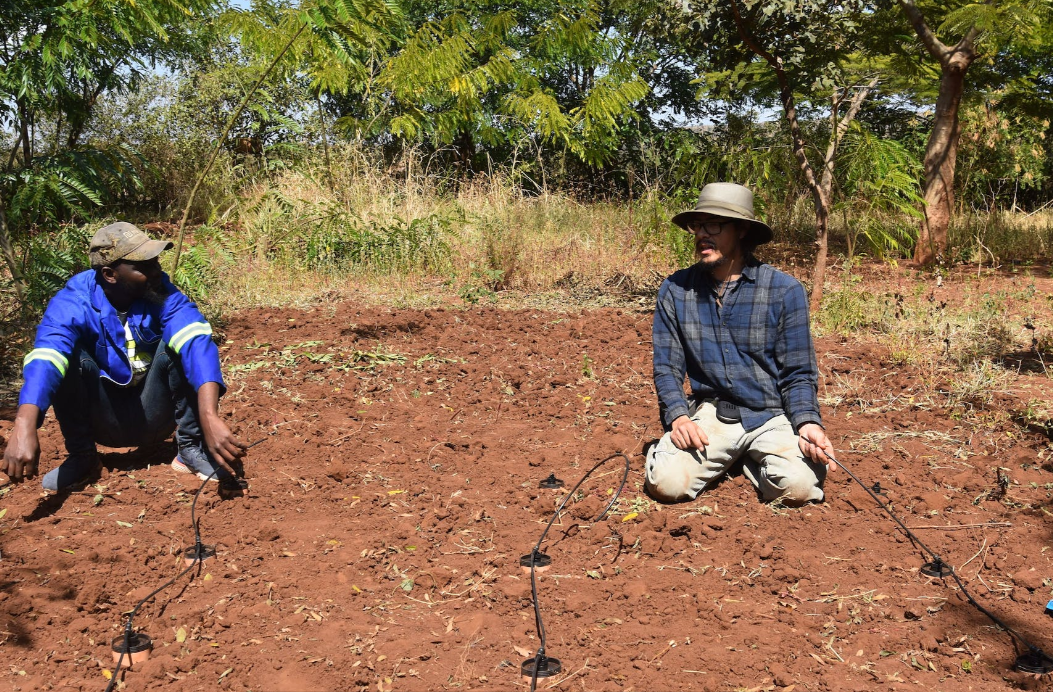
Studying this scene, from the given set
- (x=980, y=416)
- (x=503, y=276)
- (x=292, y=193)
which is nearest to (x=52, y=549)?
(x=980, y=416)

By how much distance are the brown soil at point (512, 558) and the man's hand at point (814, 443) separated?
288mm

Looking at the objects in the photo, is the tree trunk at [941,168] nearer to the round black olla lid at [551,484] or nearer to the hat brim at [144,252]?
the round black olla lid at [551,484]

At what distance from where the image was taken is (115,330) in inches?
144

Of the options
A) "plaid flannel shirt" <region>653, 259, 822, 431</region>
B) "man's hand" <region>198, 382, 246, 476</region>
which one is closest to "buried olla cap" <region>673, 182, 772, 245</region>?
"plaid flannel shirt" <region>653, 259, 822, 431</region>

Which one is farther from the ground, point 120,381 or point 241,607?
point 120,381

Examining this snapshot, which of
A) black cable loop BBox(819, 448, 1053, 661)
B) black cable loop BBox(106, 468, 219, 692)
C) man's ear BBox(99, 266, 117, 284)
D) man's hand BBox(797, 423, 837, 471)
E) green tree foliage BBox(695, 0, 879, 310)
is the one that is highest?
green tree foliage BBox(695, 0, 879, 310)

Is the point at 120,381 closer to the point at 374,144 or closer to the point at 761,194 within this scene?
the point at 761,194

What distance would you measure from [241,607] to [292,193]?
725cm

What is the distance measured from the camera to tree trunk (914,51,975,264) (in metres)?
9.18

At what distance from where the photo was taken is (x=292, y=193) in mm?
9648

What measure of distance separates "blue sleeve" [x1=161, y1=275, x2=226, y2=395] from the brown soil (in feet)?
1.92

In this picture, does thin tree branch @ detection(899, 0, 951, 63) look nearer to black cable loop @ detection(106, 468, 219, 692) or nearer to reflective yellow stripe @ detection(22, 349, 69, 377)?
black cable loop @ detection(106, 468, 219, 692)

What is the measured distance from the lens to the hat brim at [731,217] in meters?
3.51

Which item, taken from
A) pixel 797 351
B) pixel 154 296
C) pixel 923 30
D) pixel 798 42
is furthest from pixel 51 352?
pixel 923 30
